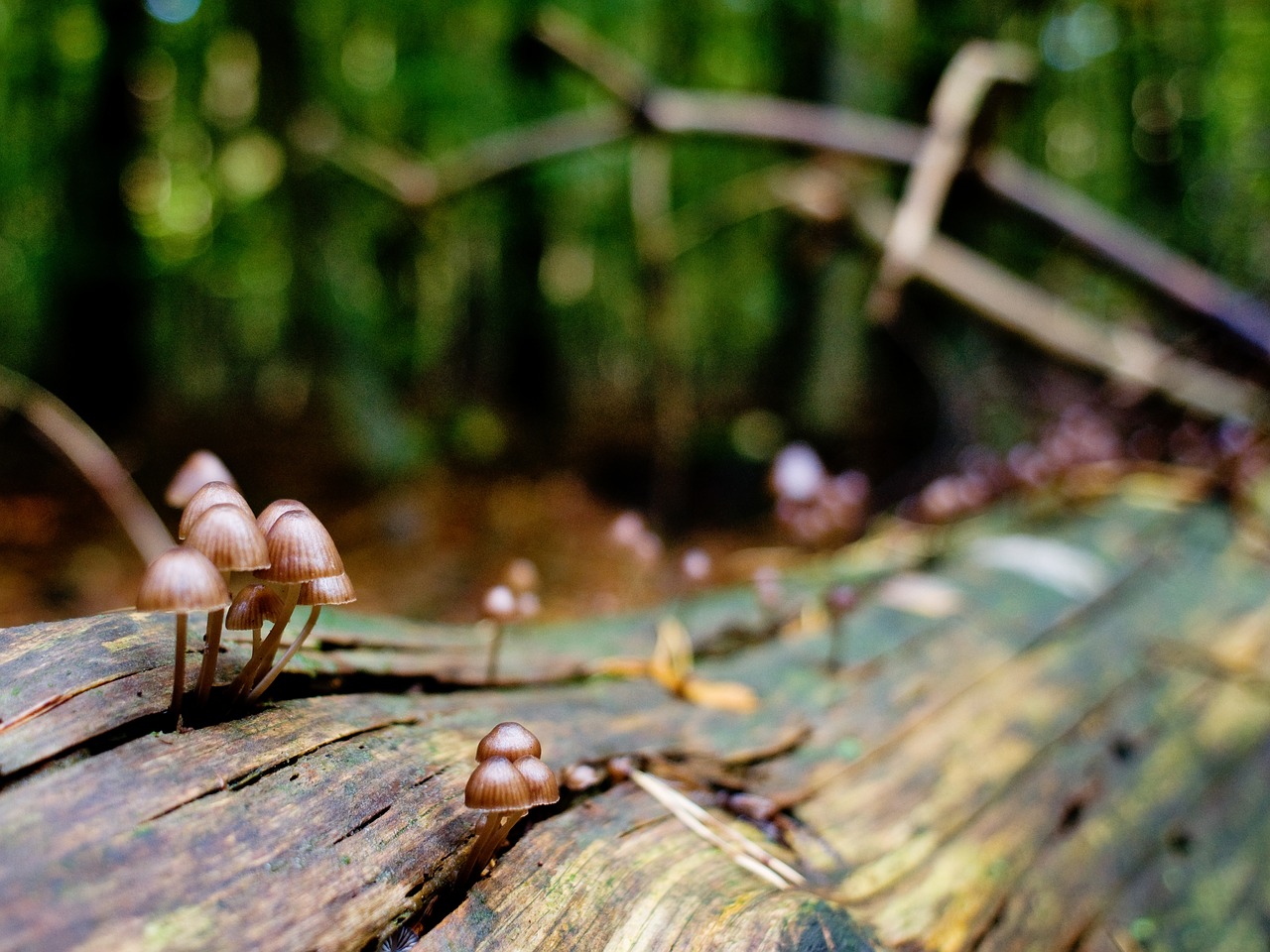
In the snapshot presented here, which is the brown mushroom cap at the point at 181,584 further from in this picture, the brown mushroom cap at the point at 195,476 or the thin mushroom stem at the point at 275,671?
the brown mushroom cap at the point at 195,476

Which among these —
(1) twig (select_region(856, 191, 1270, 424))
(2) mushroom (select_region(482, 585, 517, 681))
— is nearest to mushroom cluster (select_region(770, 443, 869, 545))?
(1) twig (select_region(856, 191, 1270, 424))

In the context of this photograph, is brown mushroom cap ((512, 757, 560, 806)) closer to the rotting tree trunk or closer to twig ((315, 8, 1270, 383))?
the rotting tree trunk

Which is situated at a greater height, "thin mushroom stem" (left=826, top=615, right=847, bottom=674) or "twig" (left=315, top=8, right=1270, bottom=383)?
"twig" (left=315, top=8, right=1270, bottom=383)

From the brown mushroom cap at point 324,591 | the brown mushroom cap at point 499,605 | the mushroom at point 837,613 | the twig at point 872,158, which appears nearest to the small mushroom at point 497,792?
the brown mushroom cap at point 324,591

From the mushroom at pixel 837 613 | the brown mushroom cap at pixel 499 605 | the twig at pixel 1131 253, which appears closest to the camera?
the brown mushroom cap at pixel 499 605

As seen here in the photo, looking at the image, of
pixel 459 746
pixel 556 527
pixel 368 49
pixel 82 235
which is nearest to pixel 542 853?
pixel 459 746

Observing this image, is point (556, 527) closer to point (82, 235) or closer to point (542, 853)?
point (82, 235)
